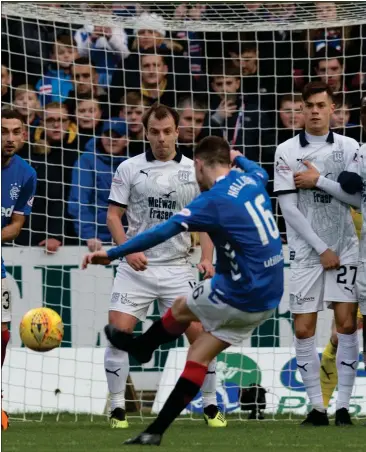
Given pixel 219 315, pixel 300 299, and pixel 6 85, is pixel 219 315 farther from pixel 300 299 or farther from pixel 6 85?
pixel 6 85

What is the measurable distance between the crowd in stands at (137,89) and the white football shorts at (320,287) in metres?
2.92

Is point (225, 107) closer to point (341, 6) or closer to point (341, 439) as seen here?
point (341, 6)

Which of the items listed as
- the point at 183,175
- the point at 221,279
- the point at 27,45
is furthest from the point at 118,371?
the point at 27,45

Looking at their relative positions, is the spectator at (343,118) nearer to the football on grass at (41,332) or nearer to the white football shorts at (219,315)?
the football on grass at (41,332)

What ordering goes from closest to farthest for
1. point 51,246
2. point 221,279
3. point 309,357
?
point 221,279 → point 309,357 → point 51,246

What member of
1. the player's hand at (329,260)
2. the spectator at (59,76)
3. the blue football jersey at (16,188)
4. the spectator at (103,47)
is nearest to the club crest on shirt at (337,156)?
the player's hand at (329,260)

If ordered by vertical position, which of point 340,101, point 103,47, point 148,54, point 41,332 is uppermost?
point 103,47

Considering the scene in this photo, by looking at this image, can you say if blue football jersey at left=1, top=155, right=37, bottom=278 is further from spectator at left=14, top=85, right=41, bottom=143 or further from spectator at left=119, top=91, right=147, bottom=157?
spectator at left=119, top=91, right=147, bottom=157

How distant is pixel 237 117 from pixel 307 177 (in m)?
3.41

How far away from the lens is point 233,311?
667 cm

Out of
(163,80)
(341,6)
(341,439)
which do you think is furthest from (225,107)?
(341,439)

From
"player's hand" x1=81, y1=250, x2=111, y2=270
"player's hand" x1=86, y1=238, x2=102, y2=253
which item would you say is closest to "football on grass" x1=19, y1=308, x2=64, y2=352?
"player's hand" x1=81, y1=250, x2=111, y2=270

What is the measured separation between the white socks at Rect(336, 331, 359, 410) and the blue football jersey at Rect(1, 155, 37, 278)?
242 cm

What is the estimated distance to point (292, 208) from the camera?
8.33m
